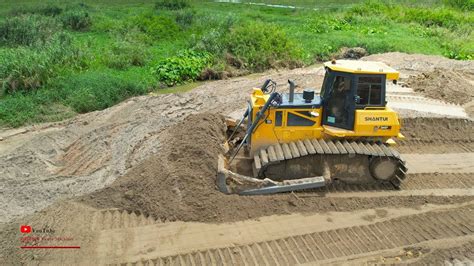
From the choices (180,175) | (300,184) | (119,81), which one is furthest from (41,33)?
(300,184)

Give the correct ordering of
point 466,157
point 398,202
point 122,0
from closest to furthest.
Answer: point 398,202
point 466,157
point 122,0

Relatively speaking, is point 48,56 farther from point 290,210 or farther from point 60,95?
point 290,210

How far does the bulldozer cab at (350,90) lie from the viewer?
891 centimetres

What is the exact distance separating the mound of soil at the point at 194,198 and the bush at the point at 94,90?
554cm

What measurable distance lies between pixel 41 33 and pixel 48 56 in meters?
4.13

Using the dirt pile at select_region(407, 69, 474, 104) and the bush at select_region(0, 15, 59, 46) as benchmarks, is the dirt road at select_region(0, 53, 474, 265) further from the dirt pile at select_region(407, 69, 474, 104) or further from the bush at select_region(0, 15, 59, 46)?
the bush at select_region(0, 15, 59, 46)

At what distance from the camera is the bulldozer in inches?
349

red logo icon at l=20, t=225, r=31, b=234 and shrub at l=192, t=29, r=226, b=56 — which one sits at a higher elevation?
shrub at l=192, t=29, r=226, b=56

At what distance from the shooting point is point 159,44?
20.8 m

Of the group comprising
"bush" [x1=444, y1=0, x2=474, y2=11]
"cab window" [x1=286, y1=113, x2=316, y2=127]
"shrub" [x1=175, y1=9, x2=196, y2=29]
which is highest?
"bush" [x1=444, y1=0, x2=474, y2=11]

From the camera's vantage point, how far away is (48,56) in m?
15.7

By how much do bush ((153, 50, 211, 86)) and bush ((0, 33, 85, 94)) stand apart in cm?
303

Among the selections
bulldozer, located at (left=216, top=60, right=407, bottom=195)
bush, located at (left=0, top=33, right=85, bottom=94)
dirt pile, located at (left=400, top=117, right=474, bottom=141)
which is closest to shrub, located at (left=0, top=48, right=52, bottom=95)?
bush, located at (left=0, top=33, right=85, bottom=94)

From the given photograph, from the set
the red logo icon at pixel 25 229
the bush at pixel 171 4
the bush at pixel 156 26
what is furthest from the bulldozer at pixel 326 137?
the bush at pixel 171 4
